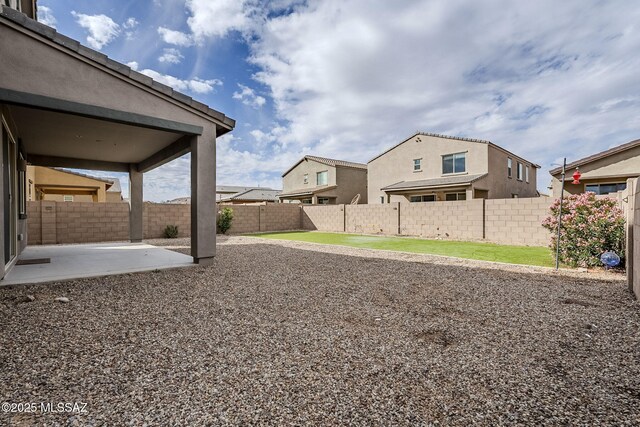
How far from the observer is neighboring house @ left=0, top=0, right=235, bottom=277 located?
517 cm

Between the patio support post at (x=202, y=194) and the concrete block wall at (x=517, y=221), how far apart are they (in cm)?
1218

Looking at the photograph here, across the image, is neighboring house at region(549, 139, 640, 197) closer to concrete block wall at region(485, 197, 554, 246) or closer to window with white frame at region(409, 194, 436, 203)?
concrete block wall at region(485, 197, 554, 246)

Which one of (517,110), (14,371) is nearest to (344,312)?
(14,371)

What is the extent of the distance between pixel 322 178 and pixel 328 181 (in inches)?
43.0

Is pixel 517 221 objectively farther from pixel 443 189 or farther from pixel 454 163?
pixel 454 163

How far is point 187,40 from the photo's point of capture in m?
11.3

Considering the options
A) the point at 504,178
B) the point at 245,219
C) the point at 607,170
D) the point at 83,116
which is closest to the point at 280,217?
the point at 245,219

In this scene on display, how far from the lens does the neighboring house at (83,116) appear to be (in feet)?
17.0

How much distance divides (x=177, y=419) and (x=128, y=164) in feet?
43.4

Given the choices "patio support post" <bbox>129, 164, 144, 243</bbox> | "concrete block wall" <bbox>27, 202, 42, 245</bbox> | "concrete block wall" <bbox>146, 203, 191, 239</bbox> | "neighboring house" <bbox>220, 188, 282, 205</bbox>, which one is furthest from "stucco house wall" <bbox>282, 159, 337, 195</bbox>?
"concrete block wall" <bbox>27, 202, 42, 245</bbox>

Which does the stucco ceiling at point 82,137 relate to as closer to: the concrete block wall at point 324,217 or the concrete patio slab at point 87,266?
the concrete patio slab at point 87,266

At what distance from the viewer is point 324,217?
22.3 m

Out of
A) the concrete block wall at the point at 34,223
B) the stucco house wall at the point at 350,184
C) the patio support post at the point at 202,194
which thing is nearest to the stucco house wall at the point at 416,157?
the stucco house wall at the point at 350,184

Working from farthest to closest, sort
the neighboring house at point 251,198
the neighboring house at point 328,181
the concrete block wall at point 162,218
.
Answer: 1. the neighboring house at point 251,198
2. the neighboring house at point 328,181
3. the concrete block wall at point 162,218
